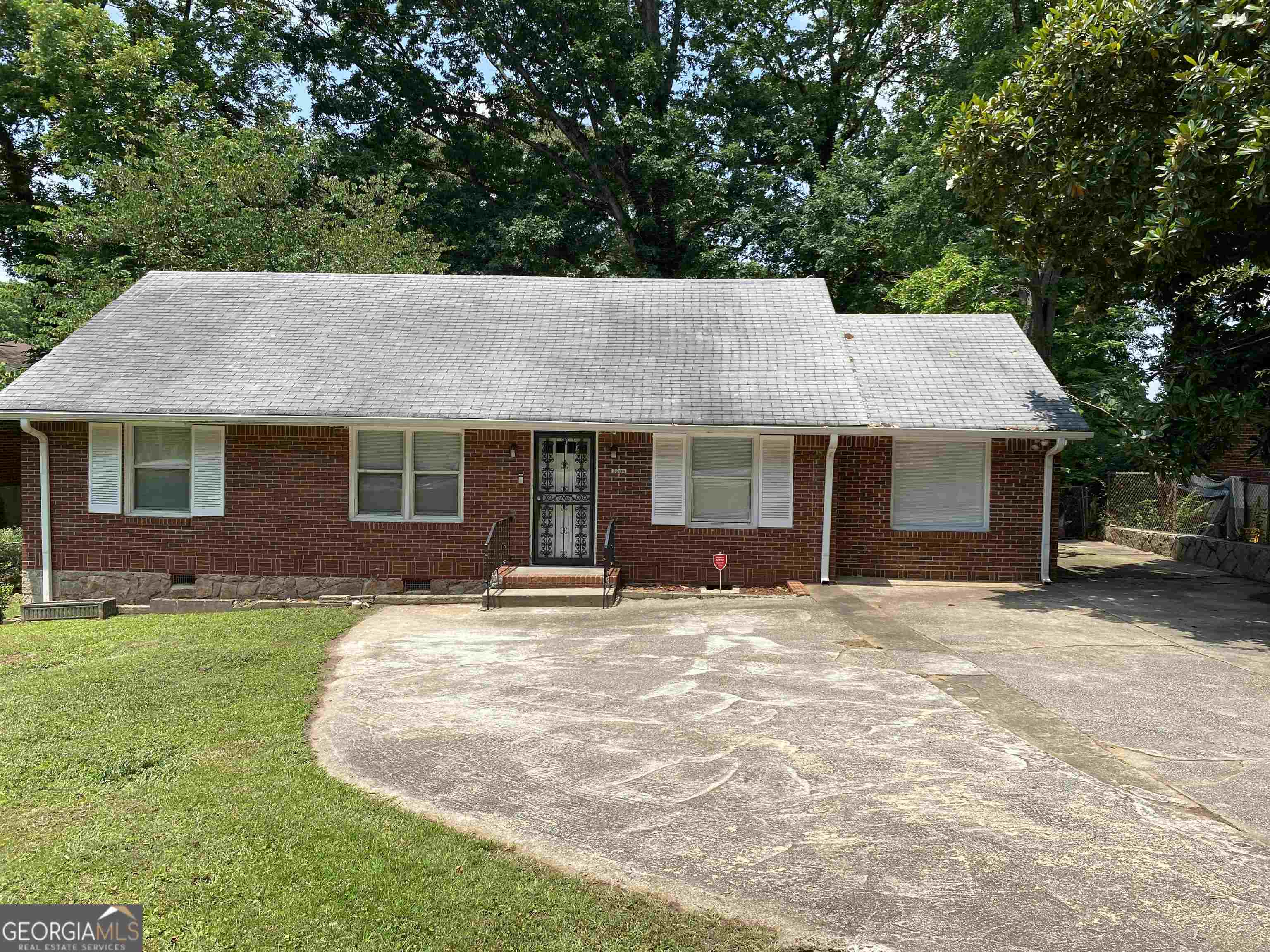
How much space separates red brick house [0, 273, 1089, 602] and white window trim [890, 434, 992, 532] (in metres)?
0.04

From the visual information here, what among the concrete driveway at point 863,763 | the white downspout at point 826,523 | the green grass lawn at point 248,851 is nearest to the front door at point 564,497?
the concrete driveway at point 863,763

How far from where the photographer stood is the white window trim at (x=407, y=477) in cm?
1299

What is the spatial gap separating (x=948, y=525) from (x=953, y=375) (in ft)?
8.91

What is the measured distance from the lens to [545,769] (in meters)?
5.56

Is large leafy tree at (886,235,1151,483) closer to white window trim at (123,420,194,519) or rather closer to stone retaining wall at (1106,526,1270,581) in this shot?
stone retaining wall at (1106,526,1270,581)

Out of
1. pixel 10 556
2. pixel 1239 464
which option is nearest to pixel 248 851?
pixel 10 556

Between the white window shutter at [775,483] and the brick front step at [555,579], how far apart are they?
2576mm

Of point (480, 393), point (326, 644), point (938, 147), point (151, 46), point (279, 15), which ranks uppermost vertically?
point (279, 15)

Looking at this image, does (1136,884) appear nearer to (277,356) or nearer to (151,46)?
(277,356)

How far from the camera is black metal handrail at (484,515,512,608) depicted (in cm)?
1184

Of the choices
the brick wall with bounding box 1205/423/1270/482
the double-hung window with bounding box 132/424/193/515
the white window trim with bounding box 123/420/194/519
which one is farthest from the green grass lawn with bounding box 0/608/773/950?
the brick wall with bounding box 1205/423/1270/482

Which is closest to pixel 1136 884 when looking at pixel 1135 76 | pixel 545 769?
pixel 545 769

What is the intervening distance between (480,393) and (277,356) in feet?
12.3

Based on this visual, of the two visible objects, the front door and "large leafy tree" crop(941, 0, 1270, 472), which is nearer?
"large leafy tree" crop(941, 0, 1270, 472)
